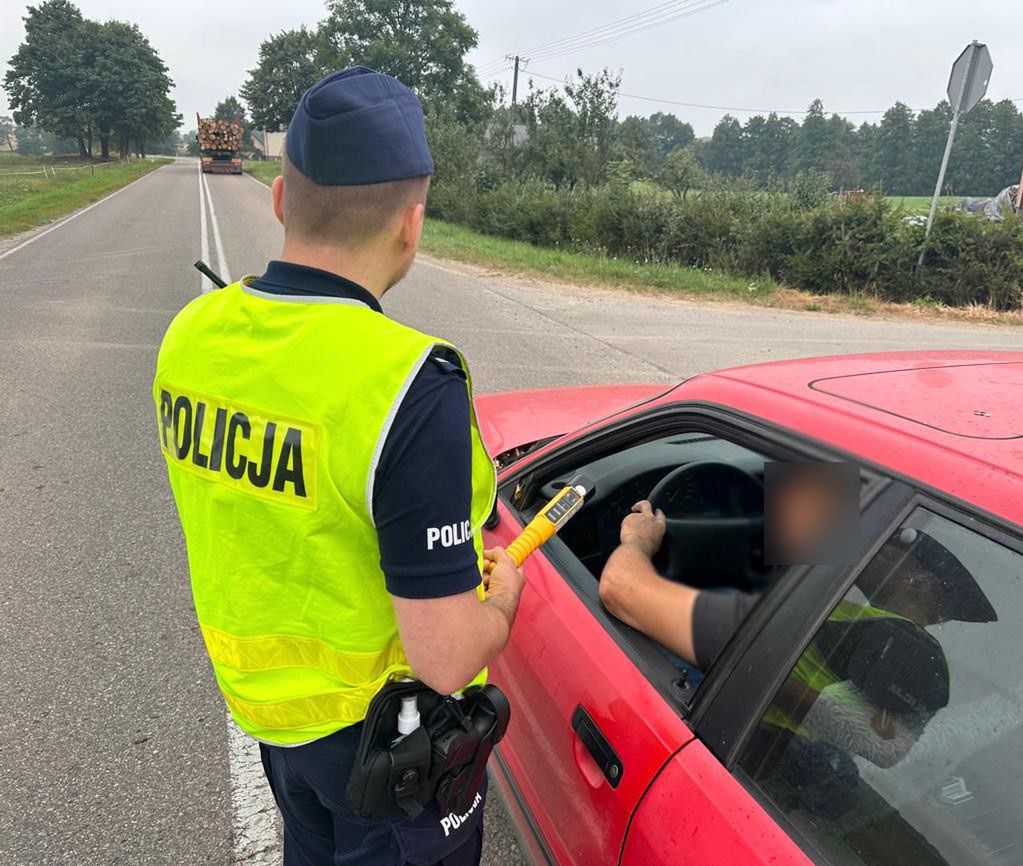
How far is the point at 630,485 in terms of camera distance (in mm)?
2215

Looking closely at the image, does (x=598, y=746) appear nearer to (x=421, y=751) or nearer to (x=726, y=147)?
(x=421, y=751)

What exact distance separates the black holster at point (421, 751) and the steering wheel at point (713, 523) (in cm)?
62

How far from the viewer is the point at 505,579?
4.14 ft

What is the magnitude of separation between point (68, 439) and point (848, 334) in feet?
31.4

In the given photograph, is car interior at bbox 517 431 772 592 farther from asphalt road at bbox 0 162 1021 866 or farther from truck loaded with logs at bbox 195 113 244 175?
truck loaded with logs at bbox 195 113 244 175

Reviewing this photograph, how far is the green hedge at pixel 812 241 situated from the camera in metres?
12.1

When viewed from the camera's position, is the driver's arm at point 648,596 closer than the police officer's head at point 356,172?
No

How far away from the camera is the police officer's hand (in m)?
1.24

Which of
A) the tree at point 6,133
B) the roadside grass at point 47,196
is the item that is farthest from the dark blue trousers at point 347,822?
the tree at point 6,133

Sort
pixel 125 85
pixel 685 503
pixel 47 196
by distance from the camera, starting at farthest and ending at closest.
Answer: pixel 125 85 → pixel 47 196 → pixel 685 503

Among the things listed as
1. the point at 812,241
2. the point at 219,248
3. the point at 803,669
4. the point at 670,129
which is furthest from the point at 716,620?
the point at 670,129

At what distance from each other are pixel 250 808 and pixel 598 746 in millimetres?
1465

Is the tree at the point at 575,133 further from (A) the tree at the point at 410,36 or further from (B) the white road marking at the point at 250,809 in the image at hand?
(A) the tree at the point at 410,36

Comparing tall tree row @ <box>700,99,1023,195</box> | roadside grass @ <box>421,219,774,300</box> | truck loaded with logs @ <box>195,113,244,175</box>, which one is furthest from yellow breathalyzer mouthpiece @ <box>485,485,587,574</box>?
truck loaded with logs @ <box>195,113,244,175</box>
